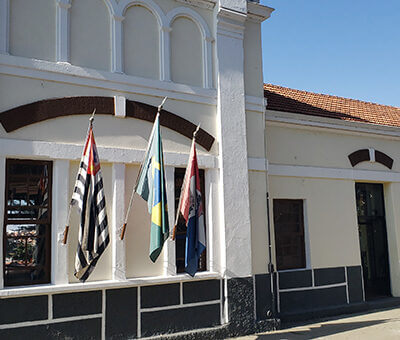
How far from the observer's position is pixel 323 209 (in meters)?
11.0

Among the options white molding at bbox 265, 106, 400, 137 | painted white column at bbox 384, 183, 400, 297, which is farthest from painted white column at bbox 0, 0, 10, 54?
painted white column at bbox 384, 183, 400, 297

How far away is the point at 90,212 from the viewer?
22.2 feet

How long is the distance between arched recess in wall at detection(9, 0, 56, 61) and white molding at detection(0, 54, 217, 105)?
181 millimetres

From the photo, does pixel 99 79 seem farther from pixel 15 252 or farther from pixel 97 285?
pixel 97 285

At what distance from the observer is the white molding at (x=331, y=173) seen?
34.1 feet

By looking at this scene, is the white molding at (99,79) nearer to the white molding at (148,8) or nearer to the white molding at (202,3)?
the white molding at (148,8)

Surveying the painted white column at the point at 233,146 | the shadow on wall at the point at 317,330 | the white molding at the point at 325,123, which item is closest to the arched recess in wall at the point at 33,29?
the painted white column at the point at 233,146

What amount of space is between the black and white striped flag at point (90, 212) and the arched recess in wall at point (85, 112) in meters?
0.80

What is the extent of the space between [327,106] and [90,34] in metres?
7.23

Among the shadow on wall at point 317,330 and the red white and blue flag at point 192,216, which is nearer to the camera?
the red white and blue flag at point 192,216

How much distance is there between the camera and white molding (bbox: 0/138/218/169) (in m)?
6.79

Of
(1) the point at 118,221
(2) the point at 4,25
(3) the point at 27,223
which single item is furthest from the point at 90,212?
(2) the point at 4,25

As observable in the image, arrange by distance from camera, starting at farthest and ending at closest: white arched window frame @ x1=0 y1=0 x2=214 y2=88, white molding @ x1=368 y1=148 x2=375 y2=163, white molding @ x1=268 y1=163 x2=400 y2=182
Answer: white molding @ x1=368 y1=148 x2=375 y2=163, white molding @ x1=268 y1=163 x2=400 y2=182, white arched window frame @ x1=0 y1=0 x2=214 y2=88

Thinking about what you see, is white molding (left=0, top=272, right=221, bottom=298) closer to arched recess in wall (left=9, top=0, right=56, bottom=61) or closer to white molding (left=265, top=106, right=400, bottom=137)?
arched recess in wall (left=9, top=0, right=56, bottom=61)
